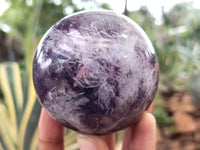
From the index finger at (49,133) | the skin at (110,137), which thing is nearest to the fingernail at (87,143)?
the skin at (110,137)

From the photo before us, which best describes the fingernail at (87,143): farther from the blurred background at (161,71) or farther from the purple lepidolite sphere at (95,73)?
the blurred background at (161,71)

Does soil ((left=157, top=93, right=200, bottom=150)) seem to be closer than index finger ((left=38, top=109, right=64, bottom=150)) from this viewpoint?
No

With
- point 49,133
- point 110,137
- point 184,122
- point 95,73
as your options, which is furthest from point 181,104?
point 95,73

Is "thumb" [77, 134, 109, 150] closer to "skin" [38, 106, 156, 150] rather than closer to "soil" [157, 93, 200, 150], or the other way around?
"skin" [38, 106, 156, 150]

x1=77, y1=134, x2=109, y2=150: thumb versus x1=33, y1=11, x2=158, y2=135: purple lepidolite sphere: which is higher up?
x1=33, y1=11, x2=158, y2=135: purple lepidolite sphere

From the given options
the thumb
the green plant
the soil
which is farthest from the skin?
the soil

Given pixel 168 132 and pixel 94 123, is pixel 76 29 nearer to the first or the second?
pixel 94 123

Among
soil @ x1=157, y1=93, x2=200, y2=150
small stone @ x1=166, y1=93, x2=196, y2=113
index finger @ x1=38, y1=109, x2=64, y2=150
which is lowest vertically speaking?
soil @ x1=157, y1=93, x2=200, y2=150
